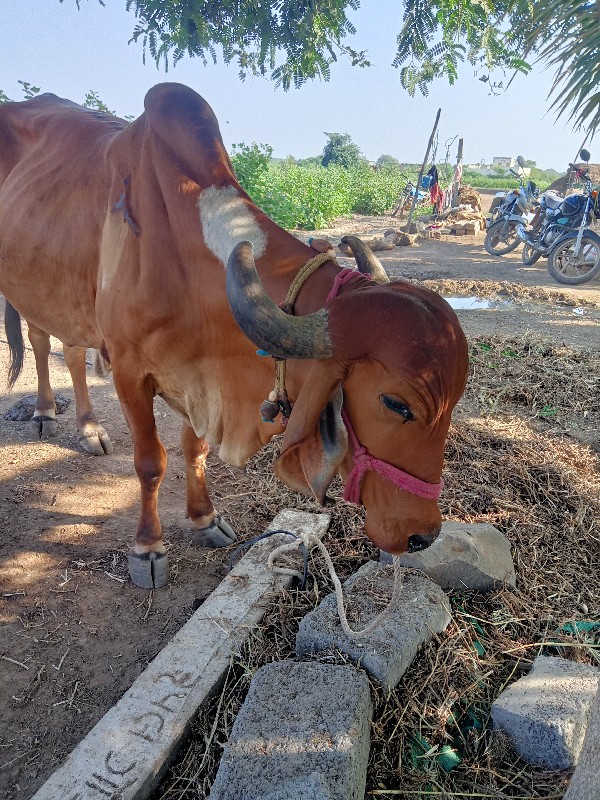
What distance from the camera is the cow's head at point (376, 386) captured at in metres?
1.56

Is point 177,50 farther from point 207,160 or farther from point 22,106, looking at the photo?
point 207,160

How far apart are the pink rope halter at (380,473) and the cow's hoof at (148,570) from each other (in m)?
1.33

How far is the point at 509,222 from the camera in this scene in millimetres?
11922

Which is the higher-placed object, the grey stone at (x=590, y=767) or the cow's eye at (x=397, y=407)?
the cow's eye at (x=397, y=407)

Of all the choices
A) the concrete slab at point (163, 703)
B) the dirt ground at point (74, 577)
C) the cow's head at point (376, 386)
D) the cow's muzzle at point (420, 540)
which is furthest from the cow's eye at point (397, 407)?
the dirt ground at point (74, 577)

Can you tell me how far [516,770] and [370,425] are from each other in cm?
115

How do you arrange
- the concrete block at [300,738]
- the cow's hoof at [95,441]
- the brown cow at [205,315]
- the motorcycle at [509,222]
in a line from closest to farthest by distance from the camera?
the concrete block at [300,738] → the brown cow at [205,315] → the cow's hoof at [95,441] → the motorcycle at [509,222]

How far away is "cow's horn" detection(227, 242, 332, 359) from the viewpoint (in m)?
1.58

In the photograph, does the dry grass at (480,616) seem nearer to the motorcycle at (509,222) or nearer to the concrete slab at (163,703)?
the concrete slab at (163,703)

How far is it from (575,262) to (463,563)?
27.7 feet

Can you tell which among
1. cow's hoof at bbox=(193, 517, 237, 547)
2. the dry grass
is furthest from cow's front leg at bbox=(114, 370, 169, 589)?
the dry grass

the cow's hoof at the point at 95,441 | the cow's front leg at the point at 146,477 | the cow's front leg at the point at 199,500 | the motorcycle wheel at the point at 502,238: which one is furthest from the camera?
the motorcycle wheel at the point at 502,238

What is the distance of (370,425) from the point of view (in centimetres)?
166

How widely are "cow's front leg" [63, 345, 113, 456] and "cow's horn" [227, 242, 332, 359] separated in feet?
8.34
